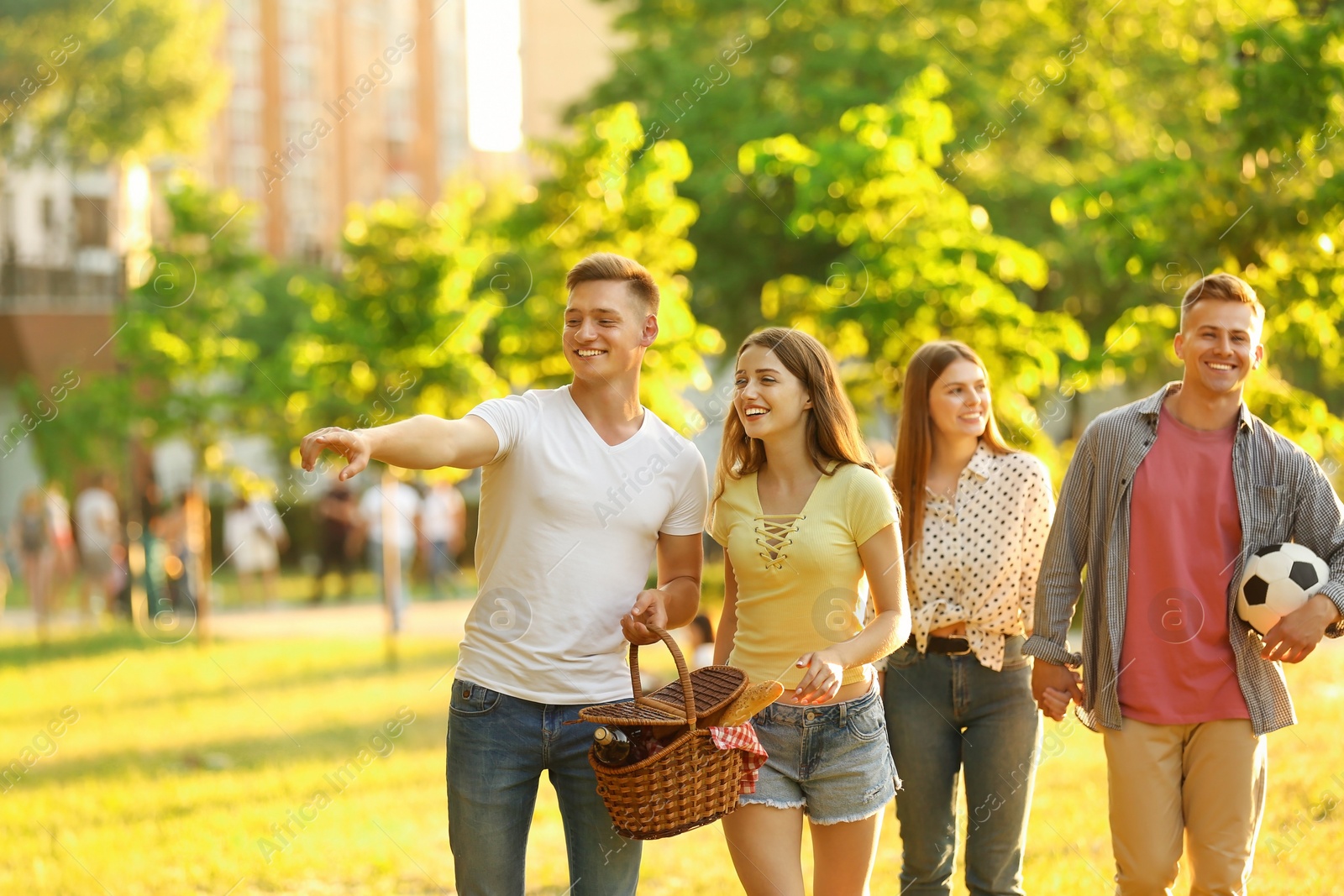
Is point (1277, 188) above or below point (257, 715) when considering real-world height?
above

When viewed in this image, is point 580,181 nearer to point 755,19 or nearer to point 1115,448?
point 755,19

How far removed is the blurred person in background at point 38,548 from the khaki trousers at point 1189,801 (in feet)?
54.5

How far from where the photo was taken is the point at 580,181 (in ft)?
46.3

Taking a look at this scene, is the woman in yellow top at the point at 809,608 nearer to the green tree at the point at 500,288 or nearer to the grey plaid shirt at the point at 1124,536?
the grey plaid shirt at the point at 1124,536

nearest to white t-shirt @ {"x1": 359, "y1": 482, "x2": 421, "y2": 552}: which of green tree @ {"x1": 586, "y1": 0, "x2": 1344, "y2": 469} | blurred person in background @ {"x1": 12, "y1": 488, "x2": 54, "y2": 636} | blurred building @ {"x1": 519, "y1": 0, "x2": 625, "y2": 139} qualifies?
blurred person in background @ {"x1": 12, "y1": 488, "x2": 54, "y2": 636}

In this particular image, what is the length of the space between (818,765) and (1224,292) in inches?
72.3

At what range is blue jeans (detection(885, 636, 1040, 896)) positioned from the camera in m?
4.50

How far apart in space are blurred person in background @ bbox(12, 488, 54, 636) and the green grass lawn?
4.84 meters

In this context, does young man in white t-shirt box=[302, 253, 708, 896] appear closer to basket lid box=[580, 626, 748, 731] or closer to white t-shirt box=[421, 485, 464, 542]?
basket lid box=[580, 626, 748, 731]

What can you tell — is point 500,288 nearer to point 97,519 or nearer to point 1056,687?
Result: point 97,519

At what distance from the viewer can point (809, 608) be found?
12.3 ft

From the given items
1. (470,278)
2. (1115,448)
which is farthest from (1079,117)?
(1115,448)

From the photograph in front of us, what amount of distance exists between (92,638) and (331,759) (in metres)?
9.13

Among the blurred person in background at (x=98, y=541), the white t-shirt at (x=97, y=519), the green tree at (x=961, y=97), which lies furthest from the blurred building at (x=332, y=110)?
the green tree at (x=961, y=97)
